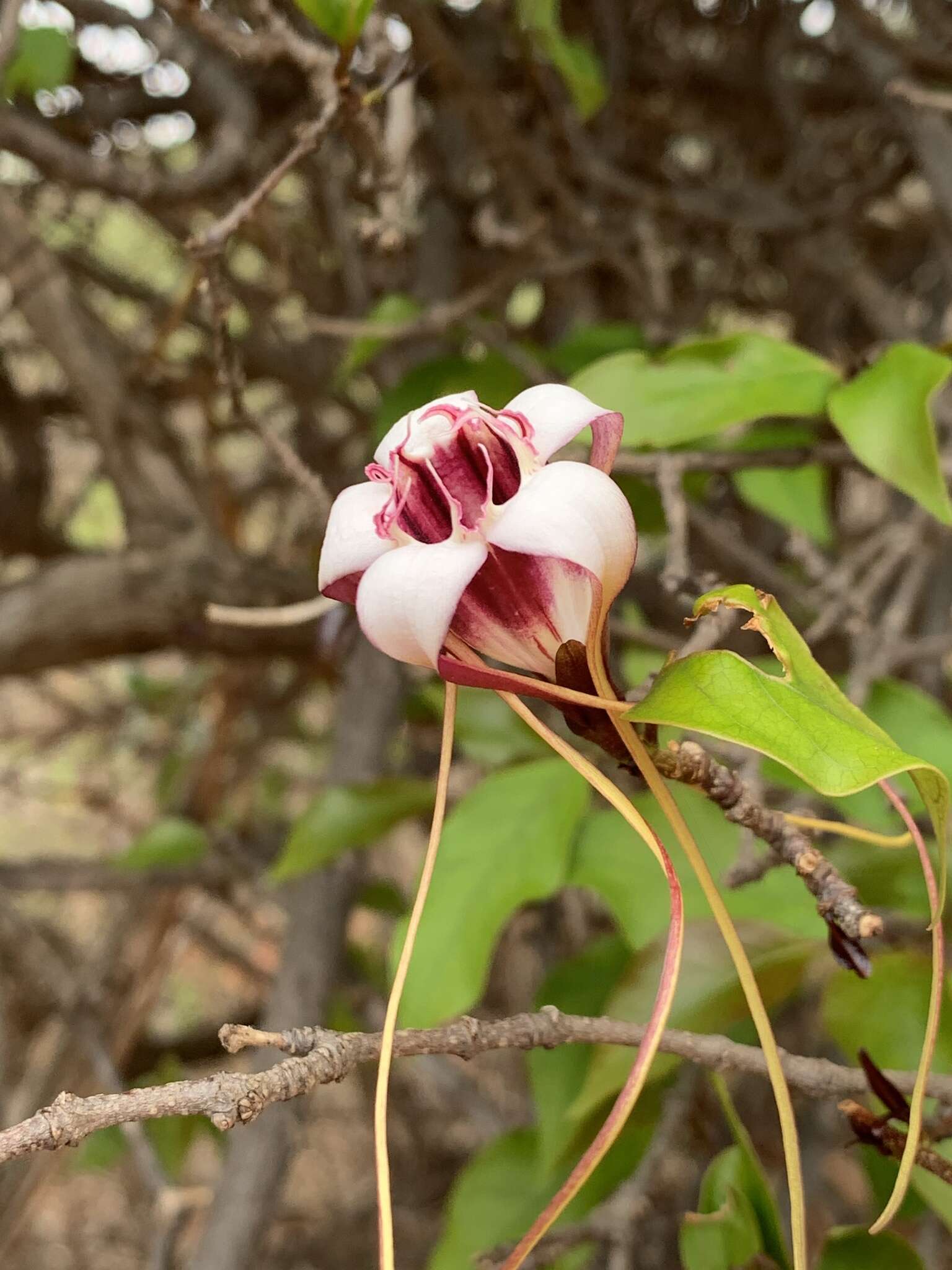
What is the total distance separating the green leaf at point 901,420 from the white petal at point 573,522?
15 cm

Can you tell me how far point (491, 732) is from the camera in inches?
20.6

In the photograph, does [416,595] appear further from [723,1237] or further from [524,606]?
[723,1237]

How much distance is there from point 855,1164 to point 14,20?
3.74 ft

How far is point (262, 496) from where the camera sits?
1067mm

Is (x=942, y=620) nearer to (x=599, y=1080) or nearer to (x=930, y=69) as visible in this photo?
(x=930, y=69)

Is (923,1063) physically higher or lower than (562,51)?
lower

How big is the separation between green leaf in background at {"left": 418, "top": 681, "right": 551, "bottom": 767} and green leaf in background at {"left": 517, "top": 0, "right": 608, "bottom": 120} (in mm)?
282

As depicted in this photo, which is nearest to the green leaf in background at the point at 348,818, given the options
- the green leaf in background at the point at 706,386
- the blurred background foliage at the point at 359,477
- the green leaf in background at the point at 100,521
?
the blurred background foliage at the point at 359,477

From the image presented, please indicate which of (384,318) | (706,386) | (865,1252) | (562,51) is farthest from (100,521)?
(865,1252)

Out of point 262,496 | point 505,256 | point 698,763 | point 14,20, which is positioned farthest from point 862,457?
point 262,496

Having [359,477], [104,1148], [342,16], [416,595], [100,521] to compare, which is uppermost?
[342,16]

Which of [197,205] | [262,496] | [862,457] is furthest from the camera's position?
[262,496]

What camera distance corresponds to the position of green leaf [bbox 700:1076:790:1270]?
0.95 ft

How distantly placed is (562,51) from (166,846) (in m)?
0.47
